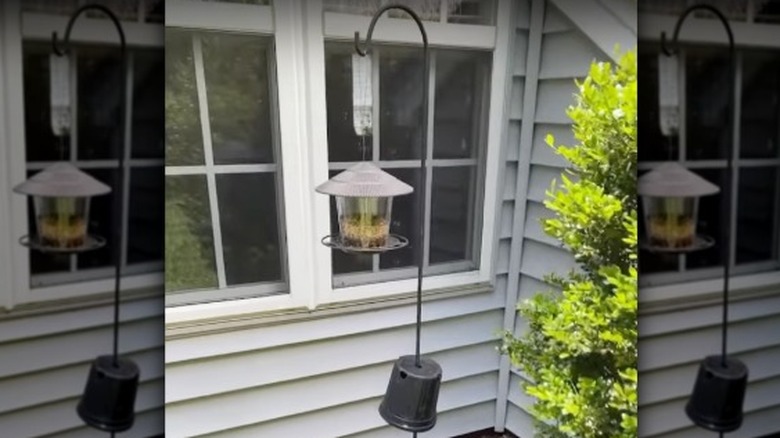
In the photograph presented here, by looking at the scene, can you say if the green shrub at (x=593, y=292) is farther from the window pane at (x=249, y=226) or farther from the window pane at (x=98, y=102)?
the window pane at (x=98, y=102)

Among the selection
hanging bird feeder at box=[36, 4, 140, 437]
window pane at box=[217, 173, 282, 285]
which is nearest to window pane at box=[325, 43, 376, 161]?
window pane at box=[217, 173, 282, 285]

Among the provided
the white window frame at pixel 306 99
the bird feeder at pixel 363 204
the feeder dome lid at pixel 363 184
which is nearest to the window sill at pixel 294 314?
the white window frame at pixel 306 99

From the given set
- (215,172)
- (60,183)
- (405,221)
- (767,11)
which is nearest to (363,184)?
(405,221)

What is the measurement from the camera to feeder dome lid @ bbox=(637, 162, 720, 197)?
1109 mm

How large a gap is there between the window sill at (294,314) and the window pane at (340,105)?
270mm

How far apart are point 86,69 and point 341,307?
0.58 metres

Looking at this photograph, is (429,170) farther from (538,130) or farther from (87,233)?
(87,233)

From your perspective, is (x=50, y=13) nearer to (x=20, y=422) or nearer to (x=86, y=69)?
(x=86, y=69)

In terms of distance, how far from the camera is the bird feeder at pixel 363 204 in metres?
1.10

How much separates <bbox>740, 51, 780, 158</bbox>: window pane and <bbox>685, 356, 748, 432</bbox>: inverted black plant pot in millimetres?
363

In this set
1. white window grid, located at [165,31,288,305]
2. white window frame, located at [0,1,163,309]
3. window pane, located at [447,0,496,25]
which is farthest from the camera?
window pane, located at [447,0,496,25]

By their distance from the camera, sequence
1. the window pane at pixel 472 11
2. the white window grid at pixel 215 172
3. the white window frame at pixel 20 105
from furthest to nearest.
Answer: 1. the window pane at pixel 472 11
2. the white window grid at pixel 215 172
3. the white window frame at pixel 20 105

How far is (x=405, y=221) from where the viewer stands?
119 centimetres

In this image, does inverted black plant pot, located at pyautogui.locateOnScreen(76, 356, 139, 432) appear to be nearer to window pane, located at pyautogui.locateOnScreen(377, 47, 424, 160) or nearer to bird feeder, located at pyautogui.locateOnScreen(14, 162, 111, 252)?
bird feeder, located at pyautogui.locateOnScreen(14, 162, 111, 252)
